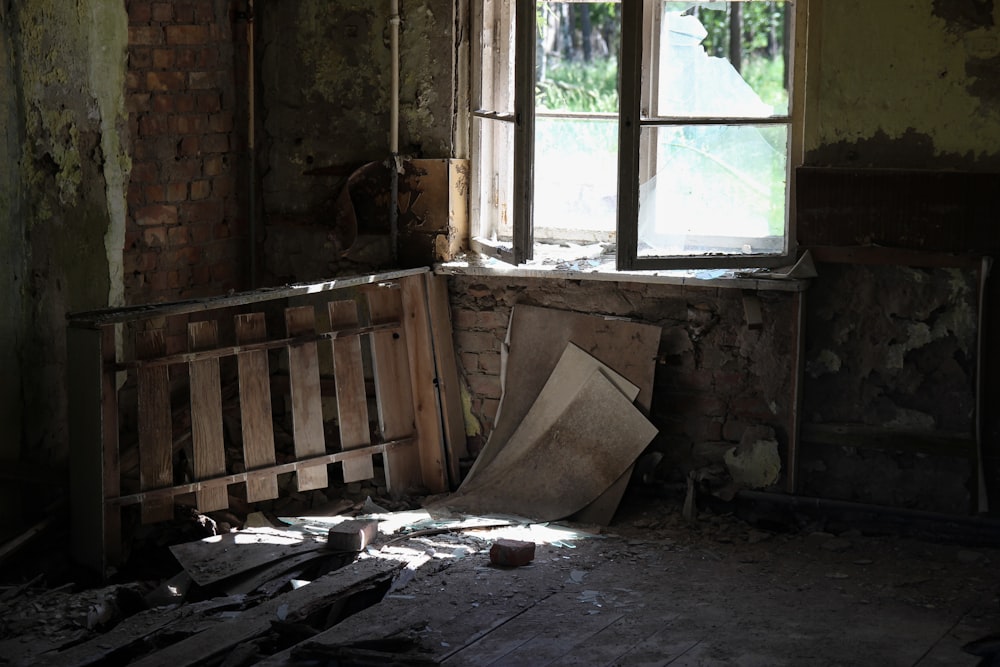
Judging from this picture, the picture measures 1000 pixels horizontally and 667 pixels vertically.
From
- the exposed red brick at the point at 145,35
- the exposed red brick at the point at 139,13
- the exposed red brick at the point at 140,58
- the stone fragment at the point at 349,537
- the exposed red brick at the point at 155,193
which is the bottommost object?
the stone fragment at the point at 349,537

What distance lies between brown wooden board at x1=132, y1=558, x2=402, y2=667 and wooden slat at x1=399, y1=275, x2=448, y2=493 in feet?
3.15

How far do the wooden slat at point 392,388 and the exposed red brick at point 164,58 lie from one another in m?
1.21

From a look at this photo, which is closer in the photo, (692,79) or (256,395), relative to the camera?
(256,395)

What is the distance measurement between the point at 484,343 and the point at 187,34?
177cm

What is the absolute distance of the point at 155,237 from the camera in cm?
468

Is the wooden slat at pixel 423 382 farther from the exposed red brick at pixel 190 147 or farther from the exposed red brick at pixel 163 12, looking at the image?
the exposed red brick at pixel 163 12

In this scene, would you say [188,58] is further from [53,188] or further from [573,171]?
[573,171]

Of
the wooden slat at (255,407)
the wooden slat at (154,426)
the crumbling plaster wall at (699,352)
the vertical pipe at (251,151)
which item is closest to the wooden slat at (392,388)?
the crumbling plaster wall at (699,352)

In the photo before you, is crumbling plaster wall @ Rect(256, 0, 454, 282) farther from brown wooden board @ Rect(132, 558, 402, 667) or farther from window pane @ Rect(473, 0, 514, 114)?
brown wooden board @ Rect(132, 558, 402, 667)

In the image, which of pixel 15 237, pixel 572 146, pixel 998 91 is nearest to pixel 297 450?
pixel 15 237

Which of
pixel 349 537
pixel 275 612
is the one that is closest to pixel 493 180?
pixel 349 537

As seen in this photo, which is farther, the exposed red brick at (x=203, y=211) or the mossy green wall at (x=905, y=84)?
the exposed red brick at (x=203, y=211)

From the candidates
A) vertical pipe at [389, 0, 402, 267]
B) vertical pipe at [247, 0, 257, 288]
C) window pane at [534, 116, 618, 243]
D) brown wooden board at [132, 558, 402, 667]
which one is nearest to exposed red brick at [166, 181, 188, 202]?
vertical pipe at [247, 0, 257, 288]

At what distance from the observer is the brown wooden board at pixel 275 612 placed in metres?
3.33
